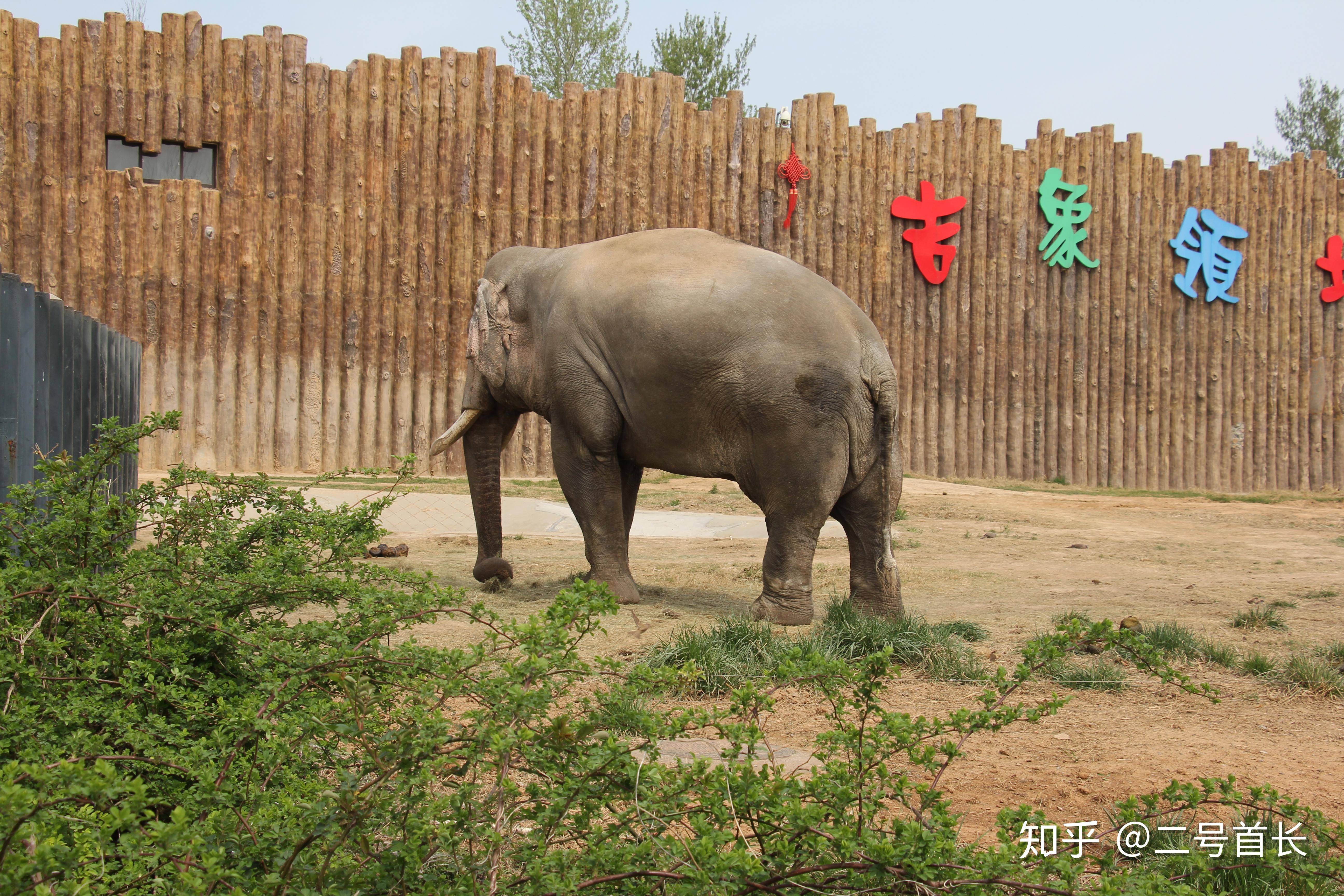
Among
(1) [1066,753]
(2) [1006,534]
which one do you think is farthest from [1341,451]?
(1) [1066,753]

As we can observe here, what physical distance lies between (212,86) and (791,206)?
6.80m

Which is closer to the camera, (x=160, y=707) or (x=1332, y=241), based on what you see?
(x=160, y=707)

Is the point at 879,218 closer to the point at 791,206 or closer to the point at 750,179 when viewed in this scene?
the point at 791,206

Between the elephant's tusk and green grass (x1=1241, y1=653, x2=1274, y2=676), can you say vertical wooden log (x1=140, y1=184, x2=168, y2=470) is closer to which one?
the elephant's tusk

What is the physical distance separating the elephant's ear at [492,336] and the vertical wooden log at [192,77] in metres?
6.33

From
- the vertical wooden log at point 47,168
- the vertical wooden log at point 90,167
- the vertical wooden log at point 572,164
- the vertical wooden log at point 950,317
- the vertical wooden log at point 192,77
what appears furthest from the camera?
the vertical wooden log at point 950,317

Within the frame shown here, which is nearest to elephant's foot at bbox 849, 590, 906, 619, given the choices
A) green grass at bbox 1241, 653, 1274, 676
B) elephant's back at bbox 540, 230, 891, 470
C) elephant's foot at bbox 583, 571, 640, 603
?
elephant's back at bbox 540, 230, 891, 470

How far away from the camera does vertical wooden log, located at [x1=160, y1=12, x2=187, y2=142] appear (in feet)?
36.8

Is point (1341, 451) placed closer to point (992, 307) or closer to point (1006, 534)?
point (992, 307)

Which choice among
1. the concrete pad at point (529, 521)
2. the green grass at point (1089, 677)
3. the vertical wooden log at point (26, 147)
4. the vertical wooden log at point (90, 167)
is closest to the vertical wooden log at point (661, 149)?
the concrete pad at point (529, 521)

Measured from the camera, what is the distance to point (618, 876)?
180 centimetres

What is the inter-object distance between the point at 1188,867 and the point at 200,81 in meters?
11.8

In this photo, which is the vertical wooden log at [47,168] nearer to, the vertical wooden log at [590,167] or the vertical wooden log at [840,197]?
the vertical wooden log at [590,167]

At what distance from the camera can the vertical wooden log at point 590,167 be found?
12938mm
